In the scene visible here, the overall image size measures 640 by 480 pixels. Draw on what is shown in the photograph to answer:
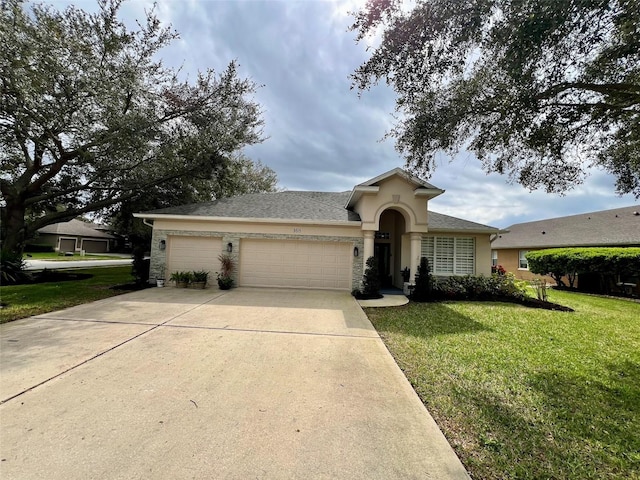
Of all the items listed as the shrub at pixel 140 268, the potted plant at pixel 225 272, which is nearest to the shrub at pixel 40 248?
the shrub at pixel 140 268

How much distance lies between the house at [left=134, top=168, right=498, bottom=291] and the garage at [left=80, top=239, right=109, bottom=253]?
3598cm

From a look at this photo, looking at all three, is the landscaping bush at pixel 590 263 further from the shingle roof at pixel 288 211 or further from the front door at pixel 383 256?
the front door at pixel 383 256

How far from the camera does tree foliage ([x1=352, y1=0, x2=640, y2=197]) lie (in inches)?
187

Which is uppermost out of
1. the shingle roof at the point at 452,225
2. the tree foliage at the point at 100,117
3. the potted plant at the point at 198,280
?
the tree foliage at the point at 100,117

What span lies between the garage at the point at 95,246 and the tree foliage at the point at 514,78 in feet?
152

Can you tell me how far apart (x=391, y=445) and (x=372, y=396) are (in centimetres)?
91

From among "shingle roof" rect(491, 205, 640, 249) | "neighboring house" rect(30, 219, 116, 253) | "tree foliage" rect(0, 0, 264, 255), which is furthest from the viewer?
"neighboring house" rect(30, 219, 116, 253)

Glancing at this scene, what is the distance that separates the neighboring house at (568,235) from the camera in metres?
16.1

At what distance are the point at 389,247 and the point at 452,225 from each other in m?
3.03

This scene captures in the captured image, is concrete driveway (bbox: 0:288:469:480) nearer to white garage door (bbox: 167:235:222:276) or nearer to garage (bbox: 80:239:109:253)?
white garage door (bbox: 167:235:222:276)

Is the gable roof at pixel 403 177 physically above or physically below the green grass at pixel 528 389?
above

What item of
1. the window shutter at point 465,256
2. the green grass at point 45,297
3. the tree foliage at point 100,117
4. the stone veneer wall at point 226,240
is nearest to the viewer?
the green grass at point 45,297

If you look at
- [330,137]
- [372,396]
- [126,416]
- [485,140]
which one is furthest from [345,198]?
[126,416]

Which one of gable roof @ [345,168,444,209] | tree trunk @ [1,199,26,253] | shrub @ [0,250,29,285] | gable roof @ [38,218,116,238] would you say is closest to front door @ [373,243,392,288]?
gable roof @ [345,168,444,209]
